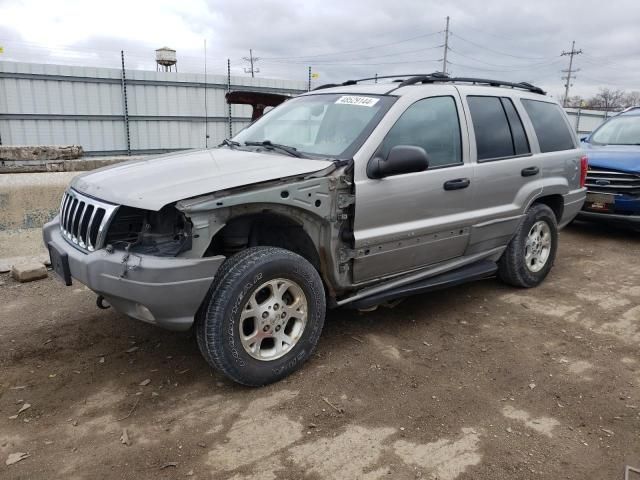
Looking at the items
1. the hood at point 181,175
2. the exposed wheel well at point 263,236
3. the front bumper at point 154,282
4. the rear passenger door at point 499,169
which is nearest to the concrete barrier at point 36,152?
the hood at point 181,175

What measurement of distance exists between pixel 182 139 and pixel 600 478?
12524 mm

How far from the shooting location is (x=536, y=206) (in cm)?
500

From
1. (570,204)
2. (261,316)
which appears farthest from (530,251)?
(261,316)

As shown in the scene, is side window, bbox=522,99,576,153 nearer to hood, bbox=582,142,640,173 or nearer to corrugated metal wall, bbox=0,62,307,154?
hood, bbox=582,142,640,173

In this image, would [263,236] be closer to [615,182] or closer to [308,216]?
[308,216]

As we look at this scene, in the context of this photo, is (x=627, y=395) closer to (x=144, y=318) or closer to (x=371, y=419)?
(x=371, y=419)

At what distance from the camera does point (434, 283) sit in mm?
4172

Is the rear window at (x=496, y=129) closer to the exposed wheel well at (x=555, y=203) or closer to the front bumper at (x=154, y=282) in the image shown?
the exposed wheel well at (x=555, y=203)

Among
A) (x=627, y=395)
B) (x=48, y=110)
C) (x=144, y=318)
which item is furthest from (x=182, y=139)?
(x=627, y=395)

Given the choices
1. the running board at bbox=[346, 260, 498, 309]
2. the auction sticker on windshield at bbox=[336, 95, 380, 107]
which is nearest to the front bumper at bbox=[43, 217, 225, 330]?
the running board at bbox=[346, 260, 498, 309]

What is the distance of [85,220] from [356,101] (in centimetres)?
211

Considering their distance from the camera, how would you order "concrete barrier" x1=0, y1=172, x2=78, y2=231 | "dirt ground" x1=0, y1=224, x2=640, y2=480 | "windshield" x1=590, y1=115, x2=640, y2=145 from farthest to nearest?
→ 1. "windshield" x1=590, y1=115, x2=640, y2=145
2. "concrete barrier" x1=0, y1=172, x2=78, y2=231
3. "dirt ground" x1=0, y1=224, x2=640, y2=480

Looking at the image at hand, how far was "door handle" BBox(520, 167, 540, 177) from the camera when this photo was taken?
4.67 metres

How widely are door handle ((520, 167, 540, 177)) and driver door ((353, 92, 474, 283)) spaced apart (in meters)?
0.79
